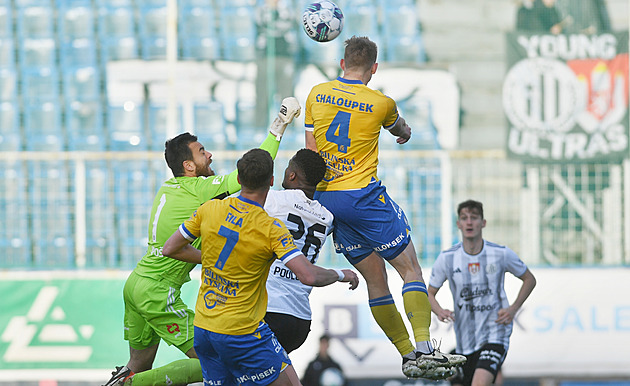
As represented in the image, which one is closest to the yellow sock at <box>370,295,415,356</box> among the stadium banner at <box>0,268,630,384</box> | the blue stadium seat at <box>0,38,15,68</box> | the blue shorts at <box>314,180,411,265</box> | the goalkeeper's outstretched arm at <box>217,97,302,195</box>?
the blue shorts at <box>314,180,411,265</box>

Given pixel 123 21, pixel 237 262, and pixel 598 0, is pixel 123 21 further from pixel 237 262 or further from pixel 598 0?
pixel 237 262

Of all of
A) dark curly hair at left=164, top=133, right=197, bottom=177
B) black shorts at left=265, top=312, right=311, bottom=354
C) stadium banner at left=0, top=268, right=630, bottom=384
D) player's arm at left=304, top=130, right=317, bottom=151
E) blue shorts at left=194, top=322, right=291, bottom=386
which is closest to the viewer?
blue shorts at left=194, top=322, right=291, bottom=386

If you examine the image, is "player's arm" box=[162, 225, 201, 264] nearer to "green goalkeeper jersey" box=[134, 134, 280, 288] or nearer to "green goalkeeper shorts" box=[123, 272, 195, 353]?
"green goalkeeper jersey" box=[134, 134, 280, 288]

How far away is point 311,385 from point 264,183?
7.74 metres

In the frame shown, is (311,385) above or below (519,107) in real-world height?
below

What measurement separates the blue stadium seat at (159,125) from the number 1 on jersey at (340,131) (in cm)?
765

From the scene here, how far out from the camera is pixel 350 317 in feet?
42.4

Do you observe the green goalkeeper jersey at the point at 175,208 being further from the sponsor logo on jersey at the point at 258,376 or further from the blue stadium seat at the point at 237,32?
the blue stadium seat at the point at 237,32

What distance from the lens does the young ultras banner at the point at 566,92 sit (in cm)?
1388

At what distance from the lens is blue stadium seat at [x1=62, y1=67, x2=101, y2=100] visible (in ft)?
46.2

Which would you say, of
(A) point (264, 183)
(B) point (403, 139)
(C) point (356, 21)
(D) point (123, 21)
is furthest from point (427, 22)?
(A) point (264, 183)

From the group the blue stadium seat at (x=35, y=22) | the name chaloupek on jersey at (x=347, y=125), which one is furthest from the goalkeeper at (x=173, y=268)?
the blue stadium seat at (x=35, y=22)

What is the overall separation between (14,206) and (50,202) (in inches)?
21.5

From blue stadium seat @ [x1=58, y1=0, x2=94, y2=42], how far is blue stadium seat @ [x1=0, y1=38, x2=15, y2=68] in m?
0.80
